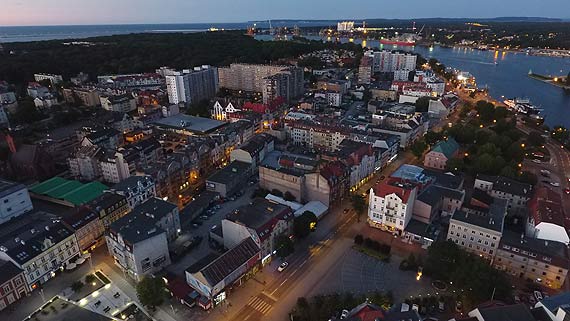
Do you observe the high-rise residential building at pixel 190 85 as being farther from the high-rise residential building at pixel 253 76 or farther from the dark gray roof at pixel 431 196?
the dark gray roof at pixel 431 196

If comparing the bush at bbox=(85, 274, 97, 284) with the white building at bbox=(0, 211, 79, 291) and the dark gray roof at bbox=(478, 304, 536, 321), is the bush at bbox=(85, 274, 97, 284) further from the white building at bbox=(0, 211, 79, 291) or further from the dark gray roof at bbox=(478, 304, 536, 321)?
the dark gray roof at bbox=(478, 304, 536, 321)

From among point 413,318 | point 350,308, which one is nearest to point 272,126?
point 350,308

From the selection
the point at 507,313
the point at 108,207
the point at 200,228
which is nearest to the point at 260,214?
the point at 200,228

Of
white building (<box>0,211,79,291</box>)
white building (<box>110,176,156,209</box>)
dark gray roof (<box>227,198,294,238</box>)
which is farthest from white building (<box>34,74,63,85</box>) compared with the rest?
dark gray roof (<box>227,198,294,238</box>)

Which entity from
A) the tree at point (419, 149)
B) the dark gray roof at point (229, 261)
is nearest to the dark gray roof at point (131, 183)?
the dark gray roof at point (229, 261)

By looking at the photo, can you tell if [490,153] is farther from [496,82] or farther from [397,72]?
[496,82]

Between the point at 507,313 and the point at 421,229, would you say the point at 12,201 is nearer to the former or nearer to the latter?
the point at 421,229

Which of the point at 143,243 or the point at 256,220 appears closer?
the point at 143,243
